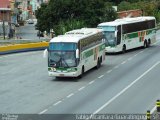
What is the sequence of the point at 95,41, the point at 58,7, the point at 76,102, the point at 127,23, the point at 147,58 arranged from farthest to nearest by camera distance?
the point at 58,7, the point at 127,23, the point at 147,58, the point at 95,41, the point at 76,102

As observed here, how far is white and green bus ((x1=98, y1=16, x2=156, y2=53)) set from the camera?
44.8 m

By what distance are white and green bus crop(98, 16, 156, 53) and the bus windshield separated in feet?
42.6

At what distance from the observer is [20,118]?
21.7 metres

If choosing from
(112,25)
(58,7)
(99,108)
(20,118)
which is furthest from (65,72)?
(58,7)

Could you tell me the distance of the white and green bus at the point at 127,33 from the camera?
44750 millimetres

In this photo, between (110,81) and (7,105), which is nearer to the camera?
(7,105)

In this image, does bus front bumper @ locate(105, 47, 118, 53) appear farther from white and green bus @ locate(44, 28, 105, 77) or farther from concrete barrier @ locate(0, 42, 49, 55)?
white and green bus @ locate(44, 28, 105, 77)

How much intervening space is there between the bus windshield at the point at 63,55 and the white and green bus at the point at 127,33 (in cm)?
1297

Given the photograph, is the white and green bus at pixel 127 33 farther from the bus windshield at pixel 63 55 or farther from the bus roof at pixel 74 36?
the bus windshield at pixel 63 55

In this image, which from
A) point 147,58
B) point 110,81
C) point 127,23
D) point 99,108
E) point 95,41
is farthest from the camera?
point 127,23

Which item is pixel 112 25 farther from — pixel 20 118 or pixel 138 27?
pixel 20 118

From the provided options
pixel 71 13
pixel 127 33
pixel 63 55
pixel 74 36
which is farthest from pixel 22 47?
pixel 71 13

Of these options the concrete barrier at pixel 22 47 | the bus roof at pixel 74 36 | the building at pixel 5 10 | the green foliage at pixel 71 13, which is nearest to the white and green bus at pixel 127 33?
the bus roof at pixel 74 36

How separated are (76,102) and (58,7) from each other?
42682mm
